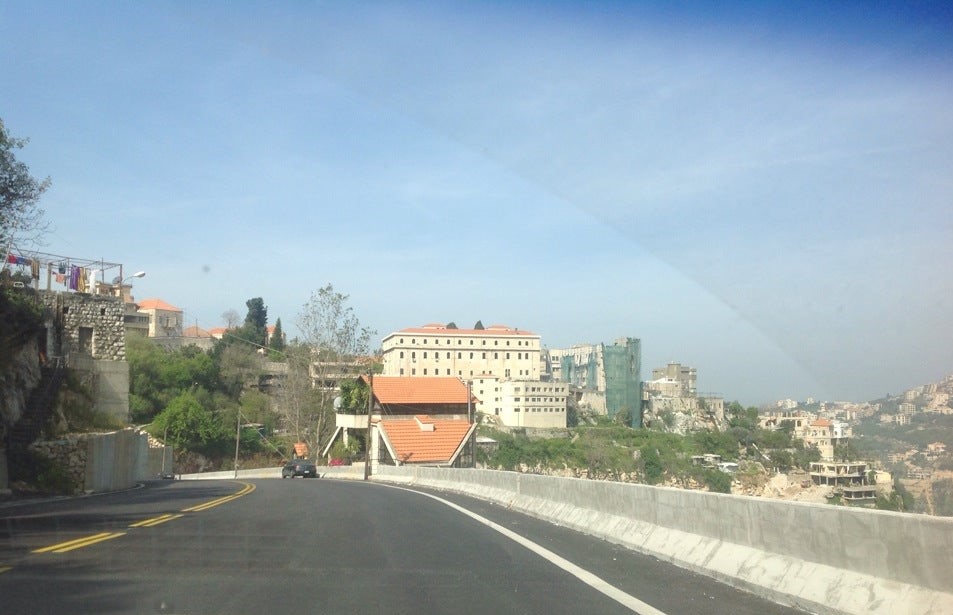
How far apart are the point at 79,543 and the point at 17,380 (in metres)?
20.7

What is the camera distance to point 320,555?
12.6m

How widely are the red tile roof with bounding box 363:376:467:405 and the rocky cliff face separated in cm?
3892

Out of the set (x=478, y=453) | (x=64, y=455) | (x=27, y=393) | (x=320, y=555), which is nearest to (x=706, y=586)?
(x=320, y=555)

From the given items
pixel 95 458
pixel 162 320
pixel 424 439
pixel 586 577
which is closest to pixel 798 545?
pixel 586 577

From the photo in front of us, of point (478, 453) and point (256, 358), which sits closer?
point (478, 453)

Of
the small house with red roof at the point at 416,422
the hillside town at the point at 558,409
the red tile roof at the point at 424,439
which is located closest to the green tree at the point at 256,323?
the hillside town at the point at 558,409

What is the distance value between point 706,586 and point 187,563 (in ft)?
21.2

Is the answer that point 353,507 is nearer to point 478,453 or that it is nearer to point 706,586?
point 706,586

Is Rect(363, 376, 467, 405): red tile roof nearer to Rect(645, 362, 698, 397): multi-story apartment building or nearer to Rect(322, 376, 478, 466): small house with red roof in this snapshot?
Rect(322, 376, 478, 466): small house with red roof

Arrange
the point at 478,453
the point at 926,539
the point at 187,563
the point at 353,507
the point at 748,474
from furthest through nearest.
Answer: the point at 478,453, the point at 353,507, the point at 748,474, the point at 187,563, the point at 926,539

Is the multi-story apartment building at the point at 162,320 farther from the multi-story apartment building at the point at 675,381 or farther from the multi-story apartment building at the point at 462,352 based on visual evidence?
the multi-story apartment building at the point at 675,381

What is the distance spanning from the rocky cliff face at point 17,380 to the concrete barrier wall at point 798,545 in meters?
22.4

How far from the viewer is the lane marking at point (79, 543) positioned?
500 inches

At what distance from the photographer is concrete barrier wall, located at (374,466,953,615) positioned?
22.9 ft
